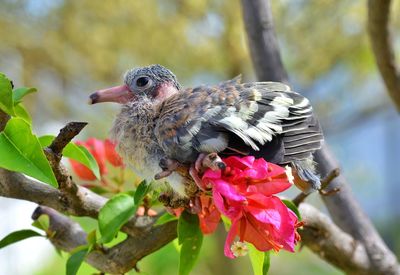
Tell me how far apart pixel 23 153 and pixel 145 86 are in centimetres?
15

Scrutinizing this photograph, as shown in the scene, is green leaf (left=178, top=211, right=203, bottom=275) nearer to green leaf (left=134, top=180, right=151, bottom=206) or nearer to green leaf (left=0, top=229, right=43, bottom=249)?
green leaf (left=134, top=180, right=151, bottom=206)

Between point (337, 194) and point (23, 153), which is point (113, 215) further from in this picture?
point (337, 194)

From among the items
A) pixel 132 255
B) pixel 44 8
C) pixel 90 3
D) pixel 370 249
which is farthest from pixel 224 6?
pixel 132 255

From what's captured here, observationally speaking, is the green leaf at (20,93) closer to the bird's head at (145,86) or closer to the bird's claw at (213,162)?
the bird's head at (145,86)

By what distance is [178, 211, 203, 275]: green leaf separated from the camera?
0.49m

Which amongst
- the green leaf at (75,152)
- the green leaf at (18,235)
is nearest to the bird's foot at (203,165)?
the green leaf at (75,152)

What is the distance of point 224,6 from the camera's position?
2035 millimetres

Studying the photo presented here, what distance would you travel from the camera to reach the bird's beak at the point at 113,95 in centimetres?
50

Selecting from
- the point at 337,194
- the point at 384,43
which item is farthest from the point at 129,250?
the point at 384,43

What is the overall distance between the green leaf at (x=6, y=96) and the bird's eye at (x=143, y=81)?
13 cm

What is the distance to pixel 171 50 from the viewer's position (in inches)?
83.0

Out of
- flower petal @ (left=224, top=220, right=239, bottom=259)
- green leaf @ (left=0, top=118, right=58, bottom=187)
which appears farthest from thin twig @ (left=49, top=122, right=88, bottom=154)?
flower petal @ (left=224, top=220, right=239, bottom=259)

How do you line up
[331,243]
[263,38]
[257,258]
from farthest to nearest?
[263,38] < [331,243] < [257,258]

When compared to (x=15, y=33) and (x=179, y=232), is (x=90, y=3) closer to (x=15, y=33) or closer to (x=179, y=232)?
(x=15, y=33)
